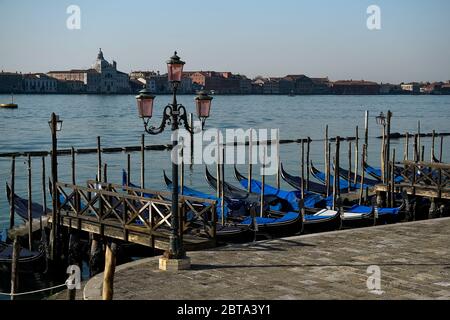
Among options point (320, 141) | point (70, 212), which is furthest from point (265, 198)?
point (320, 141)

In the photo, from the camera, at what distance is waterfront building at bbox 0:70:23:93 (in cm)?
12138

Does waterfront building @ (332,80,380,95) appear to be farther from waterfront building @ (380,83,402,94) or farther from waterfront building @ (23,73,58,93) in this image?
waterfront building @ (23,73,58,93)

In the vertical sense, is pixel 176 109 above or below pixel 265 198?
above

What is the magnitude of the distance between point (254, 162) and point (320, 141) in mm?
9846

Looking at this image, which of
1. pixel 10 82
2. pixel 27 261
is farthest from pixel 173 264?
pixel 10 82


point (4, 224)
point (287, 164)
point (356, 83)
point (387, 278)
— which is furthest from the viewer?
point (356, 83)

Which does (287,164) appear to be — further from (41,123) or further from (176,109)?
(41,123)

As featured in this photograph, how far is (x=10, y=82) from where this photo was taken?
123 m

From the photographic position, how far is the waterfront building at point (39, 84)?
129m

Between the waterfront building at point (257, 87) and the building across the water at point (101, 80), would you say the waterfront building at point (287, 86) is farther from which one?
the building across the water at point (101, 80)

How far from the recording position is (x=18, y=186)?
20922 mm

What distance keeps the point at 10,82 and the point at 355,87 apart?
265 ft

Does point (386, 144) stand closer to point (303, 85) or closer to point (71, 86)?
point (71, 86)

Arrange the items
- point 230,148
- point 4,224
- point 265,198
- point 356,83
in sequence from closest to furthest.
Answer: point 265,198 → point 4,224 → point 230,148 → point 356,83
